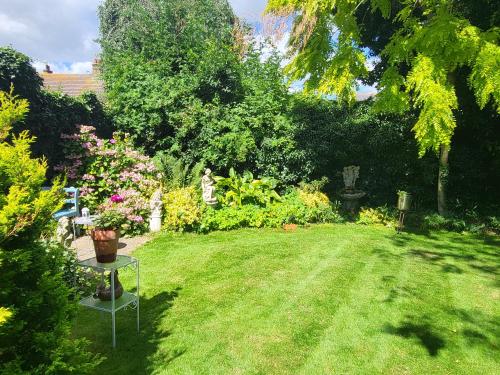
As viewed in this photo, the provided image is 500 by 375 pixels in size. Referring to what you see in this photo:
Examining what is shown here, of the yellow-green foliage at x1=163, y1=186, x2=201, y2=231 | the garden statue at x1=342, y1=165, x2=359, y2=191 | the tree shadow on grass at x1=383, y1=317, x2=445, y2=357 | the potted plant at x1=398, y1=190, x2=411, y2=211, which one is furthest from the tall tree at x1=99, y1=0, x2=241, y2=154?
the tree shadow on grass at x1=383, y1=317, x2=445, y2=357

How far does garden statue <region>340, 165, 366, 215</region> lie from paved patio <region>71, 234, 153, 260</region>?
604 cm

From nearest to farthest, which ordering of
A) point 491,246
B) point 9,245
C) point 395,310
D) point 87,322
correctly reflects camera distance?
point 9,245
point 87,322
point 395,310
point 491,246

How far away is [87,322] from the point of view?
469cm

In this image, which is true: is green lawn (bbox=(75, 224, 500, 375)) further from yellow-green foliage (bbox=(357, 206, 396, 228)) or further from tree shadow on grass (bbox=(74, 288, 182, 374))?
yellow-green foliage (bbox=(357, 206, 396, 228))

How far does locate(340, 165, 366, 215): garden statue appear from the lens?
36.6ft

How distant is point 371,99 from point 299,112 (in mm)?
2728

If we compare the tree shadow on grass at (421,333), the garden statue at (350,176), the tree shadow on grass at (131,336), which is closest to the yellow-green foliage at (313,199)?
the garden statue at (350,176)

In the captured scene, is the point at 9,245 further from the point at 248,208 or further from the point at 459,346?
the point at 248,208

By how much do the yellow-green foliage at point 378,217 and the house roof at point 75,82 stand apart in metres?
11.8

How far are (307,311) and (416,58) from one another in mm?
5391

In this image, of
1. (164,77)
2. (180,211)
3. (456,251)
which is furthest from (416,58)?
(164,77)

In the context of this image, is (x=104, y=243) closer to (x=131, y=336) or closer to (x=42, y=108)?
(x=131, y=336)

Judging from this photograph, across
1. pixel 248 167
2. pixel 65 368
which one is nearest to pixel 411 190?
pixel 248 167

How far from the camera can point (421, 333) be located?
456 centimetres
